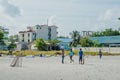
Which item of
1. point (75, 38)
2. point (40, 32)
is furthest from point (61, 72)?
point (40, 32)

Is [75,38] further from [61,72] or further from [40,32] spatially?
[61,72]

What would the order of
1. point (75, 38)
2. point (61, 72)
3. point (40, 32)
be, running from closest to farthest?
point (61, 72) < point (75, 38) < point (40, 32)

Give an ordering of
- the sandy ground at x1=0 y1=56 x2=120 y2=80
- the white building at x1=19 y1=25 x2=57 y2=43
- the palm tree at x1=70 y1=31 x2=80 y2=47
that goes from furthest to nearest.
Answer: the white building at x1=19 y1=25 x2=57 y2=43 → the palm tree at x1=70 y1=31 x2=80 y2=47 → the sandy ground at x1=0 y1=56 x2=120 y2=80

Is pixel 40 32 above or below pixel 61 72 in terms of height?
above

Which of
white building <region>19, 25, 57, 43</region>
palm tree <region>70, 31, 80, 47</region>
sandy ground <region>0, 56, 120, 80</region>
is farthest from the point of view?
white building <region>19, 25, 57, 43</region>

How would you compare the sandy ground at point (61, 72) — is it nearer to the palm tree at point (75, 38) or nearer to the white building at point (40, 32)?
the palm tree at point (75, 38)

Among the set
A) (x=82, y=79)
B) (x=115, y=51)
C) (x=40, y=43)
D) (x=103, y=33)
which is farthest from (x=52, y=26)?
(x=82, y=79)

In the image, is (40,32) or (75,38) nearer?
(75,38)

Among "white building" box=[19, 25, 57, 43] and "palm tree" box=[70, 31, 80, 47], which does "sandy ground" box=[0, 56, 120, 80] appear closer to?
"palm tree" box=[70, 31, 80, 47]

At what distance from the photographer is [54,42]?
121m

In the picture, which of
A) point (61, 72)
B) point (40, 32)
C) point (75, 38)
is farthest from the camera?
point (40, 32)

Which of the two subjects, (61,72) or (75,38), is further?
(75,38)

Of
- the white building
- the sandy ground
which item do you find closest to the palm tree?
the white building

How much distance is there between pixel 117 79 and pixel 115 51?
67.0 meters
